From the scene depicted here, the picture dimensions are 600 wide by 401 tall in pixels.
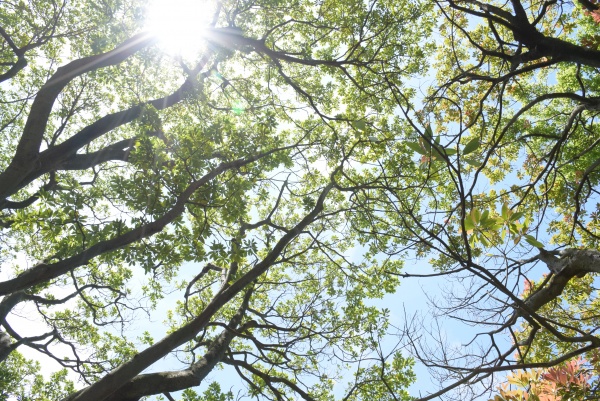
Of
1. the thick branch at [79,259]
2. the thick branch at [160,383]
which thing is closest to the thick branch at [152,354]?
the thick branch at [160,383]

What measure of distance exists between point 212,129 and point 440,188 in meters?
4.98

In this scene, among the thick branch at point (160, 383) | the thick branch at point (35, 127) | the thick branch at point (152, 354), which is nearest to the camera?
the thick branch at point (152, 354)

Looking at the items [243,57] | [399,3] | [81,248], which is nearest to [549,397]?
[81,248]

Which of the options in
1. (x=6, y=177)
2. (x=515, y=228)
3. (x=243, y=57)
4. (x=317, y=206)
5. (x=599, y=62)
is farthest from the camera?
(x=243, y=57)

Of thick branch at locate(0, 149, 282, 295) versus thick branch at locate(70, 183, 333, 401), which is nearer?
thick branch at locate(0, 149, 282, 295)

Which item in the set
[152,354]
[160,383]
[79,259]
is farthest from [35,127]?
[160,383]

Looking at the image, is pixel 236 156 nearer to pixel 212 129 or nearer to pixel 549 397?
pixel 212 129

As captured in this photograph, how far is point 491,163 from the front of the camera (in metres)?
7.57

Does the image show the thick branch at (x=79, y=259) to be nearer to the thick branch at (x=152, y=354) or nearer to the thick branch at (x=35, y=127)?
the thick branch at (x=152, y=354)

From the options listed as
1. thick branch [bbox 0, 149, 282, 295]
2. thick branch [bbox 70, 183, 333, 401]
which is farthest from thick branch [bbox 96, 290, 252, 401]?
thick branch [bbox 0, 149, 282, 295]

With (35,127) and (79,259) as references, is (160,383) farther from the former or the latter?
(35,127)

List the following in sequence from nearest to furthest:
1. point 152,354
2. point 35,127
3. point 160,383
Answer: point 152,354, point 160,383, point 35,127

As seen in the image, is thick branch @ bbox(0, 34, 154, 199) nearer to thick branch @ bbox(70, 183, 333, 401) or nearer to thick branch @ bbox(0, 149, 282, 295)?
thick branch @ bbox(0, 149, 282, 295)

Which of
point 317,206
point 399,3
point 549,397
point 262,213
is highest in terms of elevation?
point 399,3
